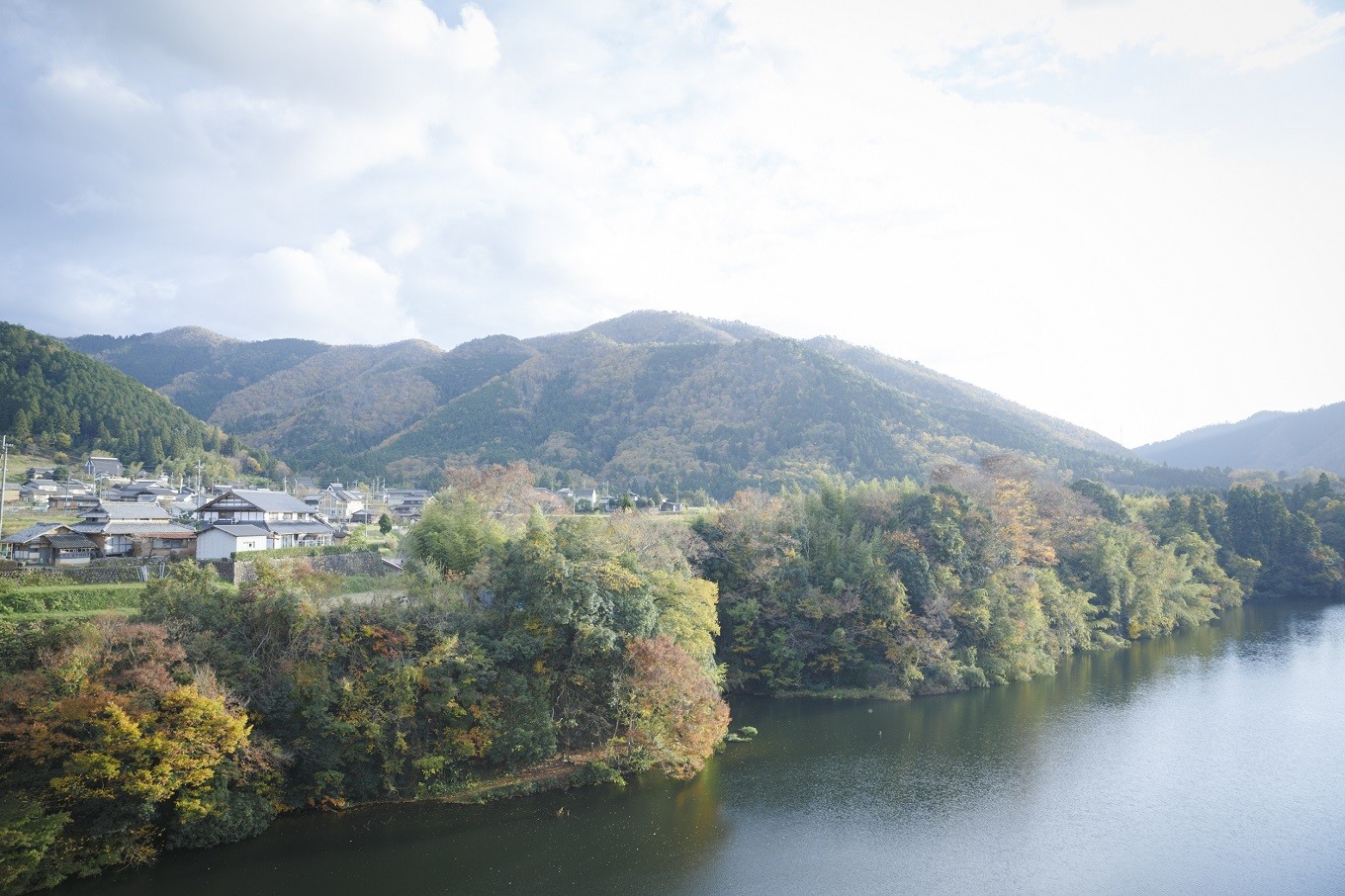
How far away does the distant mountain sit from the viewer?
10969cm

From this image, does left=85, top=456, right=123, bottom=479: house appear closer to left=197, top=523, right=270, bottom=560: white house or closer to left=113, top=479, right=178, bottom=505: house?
left=113, top=479, right=178, bottom=505: house

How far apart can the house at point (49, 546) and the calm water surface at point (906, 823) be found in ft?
51.2

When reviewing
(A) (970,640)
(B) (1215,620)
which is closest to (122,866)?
(A) (970,640)

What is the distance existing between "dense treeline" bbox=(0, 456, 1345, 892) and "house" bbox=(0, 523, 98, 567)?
10.4 metres

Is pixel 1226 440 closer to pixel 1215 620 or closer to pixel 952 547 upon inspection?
pixel 1215 620

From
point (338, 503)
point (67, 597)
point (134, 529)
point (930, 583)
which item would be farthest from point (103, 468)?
point (930, 583)

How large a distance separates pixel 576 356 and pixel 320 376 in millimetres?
50264

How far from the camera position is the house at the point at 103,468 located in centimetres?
5350

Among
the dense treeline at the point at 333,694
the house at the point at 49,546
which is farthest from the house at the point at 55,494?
the dense treeline at the point at 333,694

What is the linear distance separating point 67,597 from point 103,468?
142 feet

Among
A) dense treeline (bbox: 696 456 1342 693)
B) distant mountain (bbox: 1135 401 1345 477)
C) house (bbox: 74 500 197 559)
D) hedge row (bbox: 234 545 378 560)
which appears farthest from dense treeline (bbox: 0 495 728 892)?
distant mountain (bbox: 1135 401 1345 477)

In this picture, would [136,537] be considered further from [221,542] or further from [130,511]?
[130,511]

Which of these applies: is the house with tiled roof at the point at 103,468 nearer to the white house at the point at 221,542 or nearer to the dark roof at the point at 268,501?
the dark roof at the point at 268,501

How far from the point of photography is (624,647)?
21.7 m
